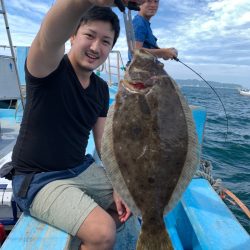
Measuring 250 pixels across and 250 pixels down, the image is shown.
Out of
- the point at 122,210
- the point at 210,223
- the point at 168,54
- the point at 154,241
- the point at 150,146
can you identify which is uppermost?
the point at 168,54

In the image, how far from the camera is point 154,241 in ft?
5.50

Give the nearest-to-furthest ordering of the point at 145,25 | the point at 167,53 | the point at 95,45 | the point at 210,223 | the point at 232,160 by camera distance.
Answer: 1. the point at 95,45
2. the point at 210,223
3. the point at 167,53
4. the point at 145,25
5. the point at 232,160

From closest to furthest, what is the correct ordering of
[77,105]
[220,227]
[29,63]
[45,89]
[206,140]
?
[29,63] → [45,89] → [77,105] → [220,227] → [206,140]

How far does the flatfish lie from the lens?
1.67 metres

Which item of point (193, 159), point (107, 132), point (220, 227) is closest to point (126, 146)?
point (107, 132)

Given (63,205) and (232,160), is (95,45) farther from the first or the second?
(232,160)

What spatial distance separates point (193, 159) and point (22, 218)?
1.42 metres

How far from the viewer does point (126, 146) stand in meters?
1.72

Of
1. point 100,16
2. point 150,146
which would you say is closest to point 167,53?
point 100,16

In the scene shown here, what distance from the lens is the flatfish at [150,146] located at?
65.8 inches

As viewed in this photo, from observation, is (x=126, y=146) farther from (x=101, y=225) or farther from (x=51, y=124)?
(x=51, y=124)

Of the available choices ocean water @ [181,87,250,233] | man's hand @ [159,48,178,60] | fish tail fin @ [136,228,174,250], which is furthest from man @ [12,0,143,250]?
ocean water @ [181,87,250,233]

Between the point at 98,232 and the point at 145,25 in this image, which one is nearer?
the point at 98,232

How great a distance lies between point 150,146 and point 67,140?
93cm
